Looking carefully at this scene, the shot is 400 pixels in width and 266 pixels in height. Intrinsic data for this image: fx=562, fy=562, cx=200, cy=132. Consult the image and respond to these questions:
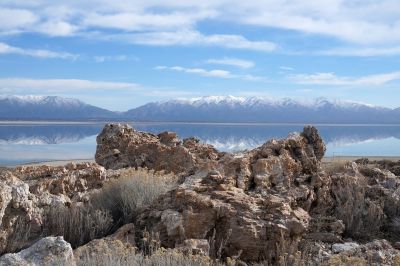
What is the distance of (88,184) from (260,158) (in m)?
2.73

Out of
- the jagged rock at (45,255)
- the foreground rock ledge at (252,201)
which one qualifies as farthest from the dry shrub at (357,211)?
the jagged rock at (45,255)

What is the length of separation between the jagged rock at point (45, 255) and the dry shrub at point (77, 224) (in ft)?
A: 4.66

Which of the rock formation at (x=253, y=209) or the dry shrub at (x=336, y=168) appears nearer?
the rock formation at (x=253, y=209)

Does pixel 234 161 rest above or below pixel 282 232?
above

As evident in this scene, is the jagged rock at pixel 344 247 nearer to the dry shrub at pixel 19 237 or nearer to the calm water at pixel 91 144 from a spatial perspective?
the dry shrub at pixel 19 237

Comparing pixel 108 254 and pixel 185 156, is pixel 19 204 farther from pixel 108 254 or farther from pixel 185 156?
pixel 185 156

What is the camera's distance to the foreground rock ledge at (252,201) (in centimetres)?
628

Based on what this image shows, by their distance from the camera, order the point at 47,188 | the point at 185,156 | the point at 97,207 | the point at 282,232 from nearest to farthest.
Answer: the point at 282,232
the point at 97,207
the point at 47,188
the point at 185,156

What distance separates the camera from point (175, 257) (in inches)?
189

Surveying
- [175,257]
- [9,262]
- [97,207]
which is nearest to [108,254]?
[175,257]

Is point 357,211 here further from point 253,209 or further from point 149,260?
point 149,260

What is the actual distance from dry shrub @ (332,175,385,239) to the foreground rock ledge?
0.27 meters

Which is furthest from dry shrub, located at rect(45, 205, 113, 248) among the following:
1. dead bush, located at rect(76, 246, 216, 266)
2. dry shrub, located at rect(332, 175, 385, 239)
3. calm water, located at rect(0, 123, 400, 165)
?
calm water, located at rect(0, 123, 400, 165)

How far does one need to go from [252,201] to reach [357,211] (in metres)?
1.78
